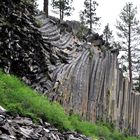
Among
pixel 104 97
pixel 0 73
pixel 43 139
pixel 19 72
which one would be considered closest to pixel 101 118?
pixel 104 97

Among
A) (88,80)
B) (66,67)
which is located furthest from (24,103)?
(88,80)

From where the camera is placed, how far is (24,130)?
835cm

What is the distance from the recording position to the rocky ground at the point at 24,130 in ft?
25.6

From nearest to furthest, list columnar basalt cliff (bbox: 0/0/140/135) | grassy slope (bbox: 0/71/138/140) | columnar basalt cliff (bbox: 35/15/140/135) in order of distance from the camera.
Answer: grassy slope (bbox: 0/71/138/140), columnar basalt cliff (bbox: 0/0/140/135), columnar basalt cliff (bbox: 35/15/140/135)

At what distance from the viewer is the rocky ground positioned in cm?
780

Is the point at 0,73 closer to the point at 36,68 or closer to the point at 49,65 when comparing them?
the point at 36,68

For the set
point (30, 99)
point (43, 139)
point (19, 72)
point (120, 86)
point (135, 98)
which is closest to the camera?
point (43, 139)

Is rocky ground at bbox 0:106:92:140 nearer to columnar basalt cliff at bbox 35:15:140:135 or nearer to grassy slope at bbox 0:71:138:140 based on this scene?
grassy slope at bbox 0:71:138:140

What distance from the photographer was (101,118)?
1919cm

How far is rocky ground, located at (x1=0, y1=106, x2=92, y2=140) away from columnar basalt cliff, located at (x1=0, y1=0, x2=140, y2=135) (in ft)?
10.7

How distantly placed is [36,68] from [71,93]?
7.96 feet

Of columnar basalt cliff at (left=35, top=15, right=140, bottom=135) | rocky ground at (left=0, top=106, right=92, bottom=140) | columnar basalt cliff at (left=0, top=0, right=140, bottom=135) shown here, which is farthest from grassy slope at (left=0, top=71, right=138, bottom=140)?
columnar basalt cliff at (left=35, top=15, right=140, bottom=135)

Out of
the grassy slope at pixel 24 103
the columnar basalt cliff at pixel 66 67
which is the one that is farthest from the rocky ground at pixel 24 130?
the columnar basalt cliff at pixel 66 67

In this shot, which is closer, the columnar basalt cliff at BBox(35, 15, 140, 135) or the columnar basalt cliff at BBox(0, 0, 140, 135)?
the columnar basalt cliff at BBox(0, 0, 140, 135)
